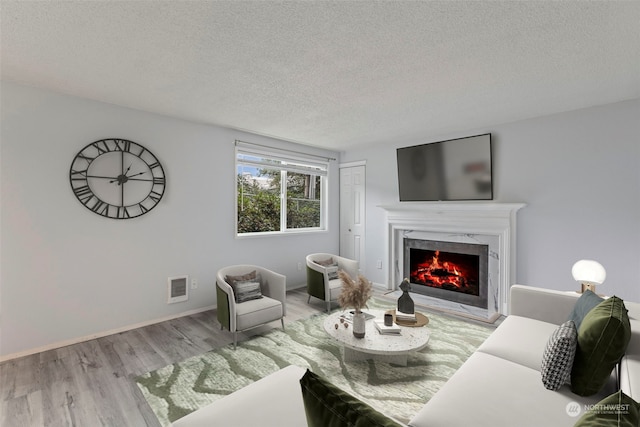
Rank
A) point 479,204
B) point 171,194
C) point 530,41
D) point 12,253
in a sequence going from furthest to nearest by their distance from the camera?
point 479,204, point 171,194, point 12,253, point 530,41

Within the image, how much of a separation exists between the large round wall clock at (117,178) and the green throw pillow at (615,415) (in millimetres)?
3874

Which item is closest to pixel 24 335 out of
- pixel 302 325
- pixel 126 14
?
pixel 302 325

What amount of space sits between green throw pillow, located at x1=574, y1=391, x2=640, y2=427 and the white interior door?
4.54 metres

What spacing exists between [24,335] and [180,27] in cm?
314

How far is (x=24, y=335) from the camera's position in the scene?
2.71 m

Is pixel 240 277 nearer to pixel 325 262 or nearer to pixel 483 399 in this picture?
pixel 325 262

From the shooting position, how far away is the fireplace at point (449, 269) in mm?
4039

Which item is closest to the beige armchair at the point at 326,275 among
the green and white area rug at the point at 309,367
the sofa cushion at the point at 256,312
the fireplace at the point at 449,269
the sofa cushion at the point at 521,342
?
the green and white area rug at the point at 309,367

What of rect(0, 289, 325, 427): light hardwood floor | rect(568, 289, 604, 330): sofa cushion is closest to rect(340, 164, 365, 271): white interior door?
rect(0, 289, 325, 427): light hardwood floor

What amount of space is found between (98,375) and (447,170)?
4.57 meters

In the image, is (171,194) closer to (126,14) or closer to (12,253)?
(12,253)

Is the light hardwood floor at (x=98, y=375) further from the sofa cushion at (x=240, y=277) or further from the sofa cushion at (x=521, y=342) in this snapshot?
the sofa cushion at (x=521, y=342)

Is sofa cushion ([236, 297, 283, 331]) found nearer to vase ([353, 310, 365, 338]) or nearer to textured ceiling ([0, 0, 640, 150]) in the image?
vase ([353, 310, 365, 338])

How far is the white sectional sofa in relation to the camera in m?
1.24
